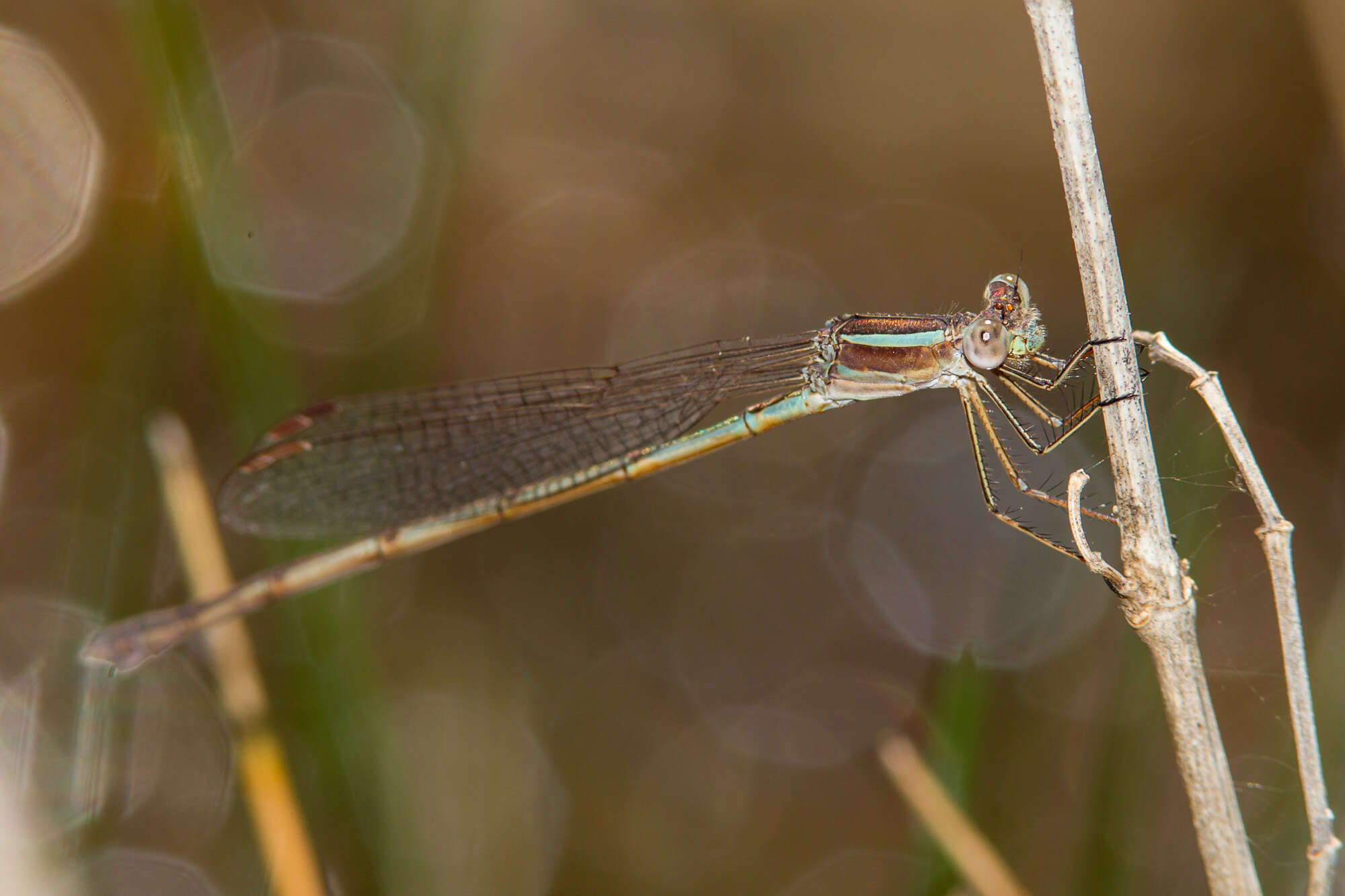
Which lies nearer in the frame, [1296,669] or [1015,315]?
[1296,669]

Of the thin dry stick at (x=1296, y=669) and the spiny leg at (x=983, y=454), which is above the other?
the spiny leg at (x=983, y=454)

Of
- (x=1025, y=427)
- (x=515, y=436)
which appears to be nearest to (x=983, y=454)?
(x=1025, y=427)

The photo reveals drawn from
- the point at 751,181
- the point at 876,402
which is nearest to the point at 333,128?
the point at 751,181

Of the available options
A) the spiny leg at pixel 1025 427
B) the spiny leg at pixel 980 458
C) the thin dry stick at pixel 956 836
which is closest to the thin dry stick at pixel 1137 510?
the spiny leg at pixel 1025 427

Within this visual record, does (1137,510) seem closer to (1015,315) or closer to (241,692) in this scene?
(1015,315)

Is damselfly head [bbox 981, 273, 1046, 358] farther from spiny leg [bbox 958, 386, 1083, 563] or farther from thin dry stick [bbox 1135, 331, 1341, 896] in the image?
thin dry stick [bbox 1135, 331, 1341, 896]

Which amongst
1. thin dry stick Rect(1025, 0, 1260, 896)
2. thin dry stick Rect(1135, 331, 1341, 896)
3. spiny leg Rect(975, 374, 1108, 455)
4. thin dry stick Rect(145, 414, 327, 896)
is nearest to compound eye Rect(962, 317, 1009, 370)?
spiny leg Rect(975, 374, 1108, 455)

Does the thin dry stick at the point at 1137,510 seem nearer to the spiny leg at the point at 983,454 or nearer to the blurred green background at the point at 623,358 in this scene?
the spiny leg at the point at 983,454
